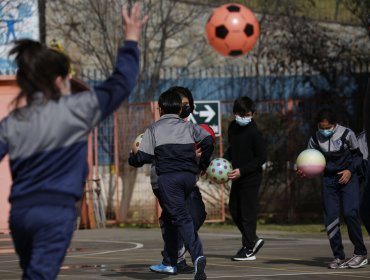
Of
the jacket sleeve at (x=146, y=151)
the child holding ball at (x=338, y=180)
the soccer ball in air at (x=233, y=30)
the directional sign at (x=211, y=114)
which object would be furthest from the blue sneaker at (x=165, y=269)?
the directional sign at (x=211, y=114)

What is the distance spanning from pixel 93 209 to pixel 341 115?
17.8 feet

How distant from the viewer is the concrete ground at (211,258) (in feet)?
35.3

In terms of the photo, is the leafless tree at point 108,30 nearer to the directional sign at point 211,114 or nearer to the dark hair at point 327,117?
the directional sign at point 211,114

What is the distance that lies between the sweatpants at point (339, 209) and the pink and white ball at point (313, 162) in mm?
273

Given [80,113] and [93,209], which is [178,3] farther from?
[80,113]

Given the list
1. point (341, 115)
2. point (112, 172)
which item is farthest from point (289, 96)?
point (112, 172)

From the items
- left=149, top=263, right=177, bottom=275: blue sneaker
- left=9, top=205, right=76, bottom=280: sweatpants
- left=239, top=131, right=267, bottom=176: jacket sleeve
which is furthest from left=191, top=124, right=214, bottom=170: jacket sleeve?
left=9, top=205, right=76, bottom=280: sweatpants

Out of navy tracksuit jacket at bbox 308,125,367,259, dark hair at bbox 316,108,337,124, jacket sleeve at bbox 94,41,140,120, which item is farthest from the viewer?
dark hair at bbox 316,108,337,124

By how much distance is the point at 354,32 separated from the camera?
2659cm

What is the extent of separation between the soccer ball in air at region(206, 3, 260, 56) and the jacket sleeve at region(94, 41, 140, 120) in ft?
33.2

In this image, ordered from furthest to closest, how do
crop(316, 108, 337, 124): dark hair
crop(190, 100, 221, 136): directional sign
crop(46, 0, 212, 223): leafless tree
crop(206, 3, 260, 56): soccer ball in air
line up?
crop(46, 0, 212, 223): leafless tree → crop(190, 100, 221, 136): directional sign → crop(206, 3, 260, 56): soccer ball in air → crop(316, 108, 337, 124): dark hair

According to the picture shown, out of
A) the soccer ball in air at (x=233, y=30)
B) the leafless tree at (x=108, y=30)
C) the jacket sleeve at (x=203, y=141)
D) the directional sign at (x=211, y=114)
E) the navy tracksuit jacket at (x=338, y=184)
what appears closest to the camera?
the jacket sleeve at (x=203, y=141)

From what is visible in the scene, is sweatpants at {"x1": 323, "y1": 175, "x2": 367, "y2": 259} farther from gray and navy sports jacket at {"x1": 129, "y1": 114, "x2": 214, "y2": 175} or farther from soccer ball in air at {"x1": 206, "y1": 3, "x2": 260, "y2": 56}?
soccer ball in air at {"x1": 206, "y1": 3, "x2": 260, "y2": 56}

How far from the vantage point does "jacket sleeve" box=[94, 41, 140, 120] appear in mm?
5801
